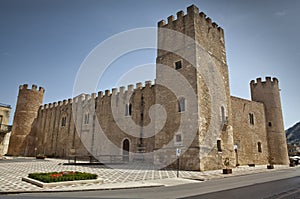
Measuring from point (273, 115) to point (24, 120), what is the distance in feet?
103

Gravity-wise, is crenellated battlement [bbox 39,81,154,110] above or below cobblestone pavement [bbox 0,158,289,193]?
above

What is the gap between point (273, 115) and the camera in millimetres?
23500

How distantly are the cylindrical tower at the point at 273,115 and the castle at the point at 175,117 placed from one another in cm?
10

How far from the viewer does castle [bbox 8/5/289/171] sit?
15.1 m

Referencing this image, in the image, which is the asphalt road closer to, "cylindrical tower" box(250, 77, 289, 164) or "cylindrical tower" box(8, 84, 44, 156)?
"cylindrical tower" box(250, 77, 289, 164)

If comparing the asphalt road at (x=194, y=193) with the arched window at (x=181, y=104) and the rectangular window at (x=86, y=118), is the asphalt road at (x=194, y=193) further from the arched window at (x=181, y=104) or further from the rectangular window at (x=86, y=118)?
the rectangular window at (x=86, y=118)

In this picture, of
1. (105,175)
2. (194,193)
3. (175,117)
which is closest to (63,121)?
(175,117)

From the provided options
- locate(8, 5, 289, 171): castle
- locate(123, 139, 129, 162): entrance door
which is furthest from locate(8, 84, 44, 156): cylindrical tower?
locate(123, 139, 129, 162): entrance door

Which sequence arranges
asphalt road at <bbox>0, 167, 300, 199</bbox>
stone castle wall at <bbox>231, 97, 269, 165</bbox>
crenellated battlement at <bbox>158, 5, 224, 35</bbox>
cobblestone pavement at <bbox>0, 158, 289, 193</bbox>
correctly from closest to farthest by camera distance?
asphalt road at <bbox>0, 167, 300, 199</bbox> → cobblestone pavement at <bbox>0, 158, 289, 193</bbox> → crenellated battlement at <bbox>158, 5, 224, 35</bbox> → stone castle wall at <bbox>231, 97, 269, 165</bbox>

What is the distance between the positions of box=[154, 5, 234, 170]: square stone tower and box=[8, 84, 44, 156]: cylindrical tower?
21781 mm

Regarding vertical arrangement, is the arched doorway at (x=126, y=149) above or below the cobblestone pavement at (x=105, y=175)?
above

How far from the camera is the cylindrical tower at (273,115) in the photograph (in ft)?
74.6

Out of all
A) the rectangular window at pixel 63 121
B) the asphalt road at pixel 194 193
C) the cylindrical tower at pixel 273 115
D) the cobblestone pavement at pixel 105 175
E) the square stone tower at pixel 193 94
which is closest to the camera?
the asphalt road at pixel 194 193

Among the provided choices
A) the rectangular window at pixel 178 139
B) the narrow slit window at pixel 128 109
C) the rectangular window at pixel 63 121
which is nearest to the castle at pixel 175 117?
the rectangular window at pixel 178 139
